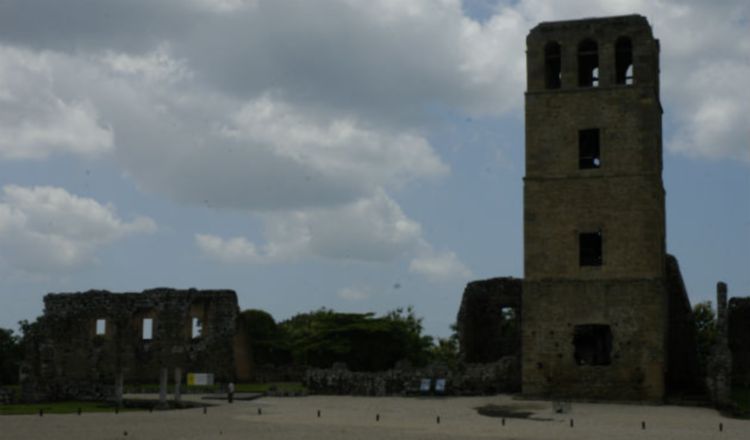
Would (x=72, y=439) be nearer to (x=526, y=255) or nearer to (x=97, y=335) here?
(x=526, y=255)

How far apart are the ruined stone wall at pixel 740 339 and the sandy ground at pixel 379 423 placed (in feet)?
28.1

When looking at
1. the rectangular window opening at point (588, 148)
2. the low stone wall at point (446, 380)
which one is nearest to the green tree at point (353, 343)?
the low stone wall at point (446, 380)

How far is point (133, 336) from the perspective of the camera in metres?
46.0

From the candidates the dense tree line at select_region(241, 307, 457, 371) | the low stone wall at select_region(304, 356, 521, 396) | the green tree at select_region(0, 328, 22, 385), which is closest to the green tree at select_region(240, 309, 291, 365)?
the dense tree line at select_region(241, 307, 457, 371)

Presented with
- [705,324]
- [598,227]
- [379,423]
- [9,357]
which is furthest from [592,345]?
[9,357]

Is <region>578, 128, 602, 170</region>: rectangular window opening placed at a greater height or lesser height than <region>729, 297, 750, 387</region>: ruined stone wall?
greater

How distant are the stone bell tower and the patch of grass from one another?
12825 millimetres

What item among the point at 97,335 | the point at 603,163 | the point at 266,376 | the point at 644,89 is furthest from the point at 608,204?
the point at 97,335

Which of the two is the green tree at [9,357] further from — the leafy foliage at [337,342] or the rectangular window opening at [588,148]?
the rectangular window opening at [588,148]

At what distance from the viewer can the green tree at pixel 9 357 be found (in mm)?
51656

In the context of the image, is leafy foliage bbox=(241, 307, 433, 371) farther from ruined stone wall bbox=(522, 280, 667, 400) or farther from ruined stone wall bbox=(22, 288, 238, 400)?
ruined stone wall bbox=(522, 280, 667, 400)

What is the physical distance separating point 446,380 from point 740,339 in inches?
435

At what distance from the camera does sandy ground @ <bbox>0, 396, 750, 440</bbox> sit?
64.5 feet

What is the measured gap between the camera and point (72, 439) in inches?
732
